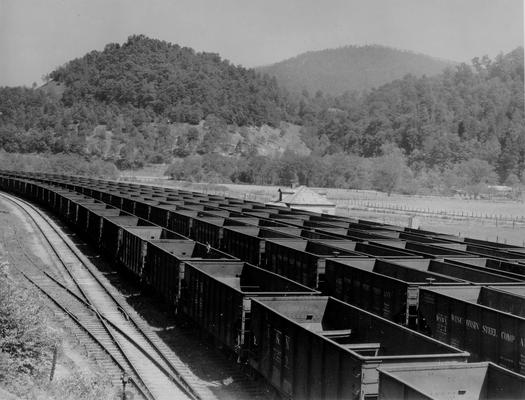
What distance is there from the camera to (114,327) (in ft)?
64.3

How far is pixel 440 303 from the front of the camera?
1517 centimetres

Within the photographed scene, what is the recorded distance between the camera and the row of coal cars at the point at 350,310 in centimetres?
987

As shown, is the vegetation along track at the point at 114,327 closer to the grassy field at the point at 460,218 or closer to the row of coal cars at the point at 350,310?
the row of coal cars at the point at 350,310

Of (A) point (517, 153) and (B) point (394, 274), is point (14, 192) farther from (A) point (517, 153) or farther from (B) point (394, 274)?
(A) point (517, 153)

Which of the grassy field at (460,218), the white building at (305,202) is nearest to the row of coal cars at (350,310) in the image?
the grassy field at (460,218)

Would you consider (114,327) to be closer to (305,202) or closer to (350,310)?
(350,310)

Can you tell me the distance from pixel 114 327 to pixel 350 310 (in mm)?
9139

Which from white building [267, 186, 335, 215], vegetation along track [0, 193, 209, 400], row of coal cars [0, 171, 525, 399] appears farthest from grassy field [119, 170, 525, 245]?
vegetation along track [0, 193, 209, 400]

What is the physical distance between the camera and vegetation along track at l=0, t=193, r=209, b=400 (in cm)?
1489

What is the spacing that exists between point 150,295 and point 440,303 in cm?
1258

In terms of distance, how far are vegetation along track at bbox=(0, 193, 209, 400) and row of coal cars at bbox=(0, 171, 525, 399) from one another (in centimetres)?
139

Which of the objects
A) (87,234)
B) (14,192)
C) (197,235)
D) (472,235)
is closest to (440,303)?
(197,235)

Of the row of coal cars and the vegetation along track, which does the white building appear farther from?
the vegetation along track

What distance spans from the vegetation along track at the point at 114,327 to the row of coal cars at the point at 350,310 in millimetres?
1385
